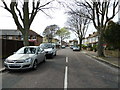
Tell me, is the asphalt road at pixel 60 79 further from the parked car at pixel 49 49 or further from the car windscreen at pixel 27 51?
the parked car at pixel 49 49

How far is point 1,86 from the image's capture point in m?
5.42

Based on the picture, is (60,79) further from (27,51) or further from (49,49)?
(49,49)

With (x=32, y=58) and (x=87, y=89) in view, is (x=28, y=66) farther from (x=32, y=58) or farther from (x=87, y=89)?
(x=87, y=89)

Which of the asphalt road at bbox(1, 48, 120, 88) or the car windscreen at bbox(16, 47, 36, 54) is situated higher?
the car windscreen at bbox(16, 47, 36, 54)

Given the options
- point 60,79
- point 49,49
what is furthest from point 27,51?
point 49,49

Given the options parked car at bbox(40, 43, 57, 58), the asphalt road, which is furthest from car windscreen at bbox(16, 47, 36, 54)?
parked car at bbox(40, 43, 57, 58)

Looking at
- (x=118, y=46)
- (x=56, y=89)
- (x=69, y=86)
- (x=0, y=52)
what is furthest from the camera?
(x=118, y=46)

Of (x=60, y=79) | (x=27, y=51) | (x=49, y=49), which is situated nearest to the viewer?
(x=60, y=79)

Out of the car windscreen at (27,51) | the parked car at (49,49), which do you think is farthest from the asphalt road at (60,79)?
the parked car at (49,49)

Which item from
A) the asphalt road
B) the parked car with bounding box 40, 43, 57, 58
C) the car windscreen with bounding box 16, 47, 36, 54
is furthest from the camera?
the parked car with bounding box 40, 43, 57, 58

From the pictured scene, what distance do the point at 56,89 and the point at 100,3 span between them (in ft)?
50.0

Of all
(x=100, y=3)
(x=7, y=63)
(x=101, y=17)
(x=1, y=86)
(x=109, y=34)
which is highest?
(x=100, y=3)

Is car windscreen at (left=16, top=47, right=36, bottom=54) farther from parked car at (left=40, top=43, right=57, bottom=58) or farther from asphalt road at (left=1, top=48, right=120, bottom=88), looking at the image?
parked car at (left=40, top=43, right=57, bottom=58)

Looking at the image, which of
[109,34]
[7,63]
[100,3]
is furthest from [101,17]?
[7,63]
